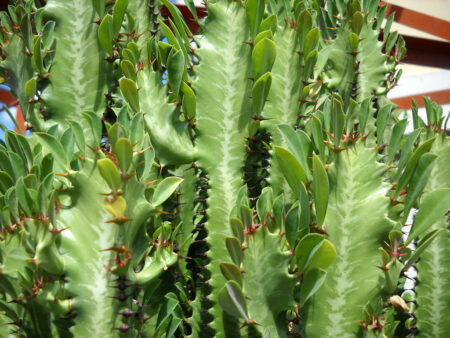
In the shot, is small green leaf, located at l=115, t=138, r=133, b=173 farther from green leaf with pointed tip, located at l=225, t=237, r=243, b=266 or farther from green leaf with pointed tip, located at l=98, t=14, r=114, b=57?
green leaf with pointed tip, located at l=98, t=14, r=114, b=57

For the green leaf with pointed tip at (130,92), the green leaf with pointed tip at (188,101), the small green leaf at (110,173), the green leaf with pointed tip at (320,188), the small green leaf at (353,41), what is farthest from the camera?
the small green leaf at (353,41)

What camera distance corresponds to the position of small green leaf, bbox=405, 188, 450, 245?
0.94 meters

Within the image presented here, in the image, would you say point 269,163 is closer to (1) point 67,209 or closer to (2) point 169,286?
(2) point 169,286

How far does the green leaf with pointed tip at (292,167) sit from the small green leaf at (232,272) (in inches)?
8.3

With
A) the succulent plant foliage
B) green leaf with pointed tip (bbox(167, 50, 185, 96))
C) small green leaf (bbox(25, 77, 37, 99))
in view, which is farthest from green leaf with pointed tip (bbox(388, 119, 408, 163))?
small green leaf (bbox(25, 77, 37, 99))

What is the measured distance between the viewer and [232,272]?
877mm

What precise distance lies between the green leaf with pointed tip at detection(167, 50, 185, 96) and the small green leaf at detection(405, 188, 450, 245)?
0.59 m

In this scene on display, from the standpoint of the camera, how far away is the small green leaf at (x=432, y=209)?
94 centimetres

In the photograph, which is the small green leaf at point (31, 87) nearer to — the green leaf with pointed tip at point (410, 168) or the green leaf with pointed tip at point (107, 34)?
the green leaf with pointed tip at point (107, 34)

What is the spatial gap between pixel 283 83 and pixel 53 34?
621 millimetres

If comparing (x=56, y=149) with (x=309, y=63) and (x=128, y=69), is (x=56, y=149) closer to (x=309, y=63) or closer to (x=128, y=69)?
(x=128, y=69)

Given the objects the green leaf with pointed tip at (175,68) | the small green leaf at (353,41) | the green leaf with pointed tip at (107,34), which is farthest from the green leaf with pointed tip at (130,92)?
the small green leaf at (353,41)

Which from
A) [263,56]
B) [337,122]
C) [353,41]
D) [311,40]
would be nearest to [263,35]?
[263,56]

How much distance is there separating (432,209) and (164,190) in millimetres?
521
